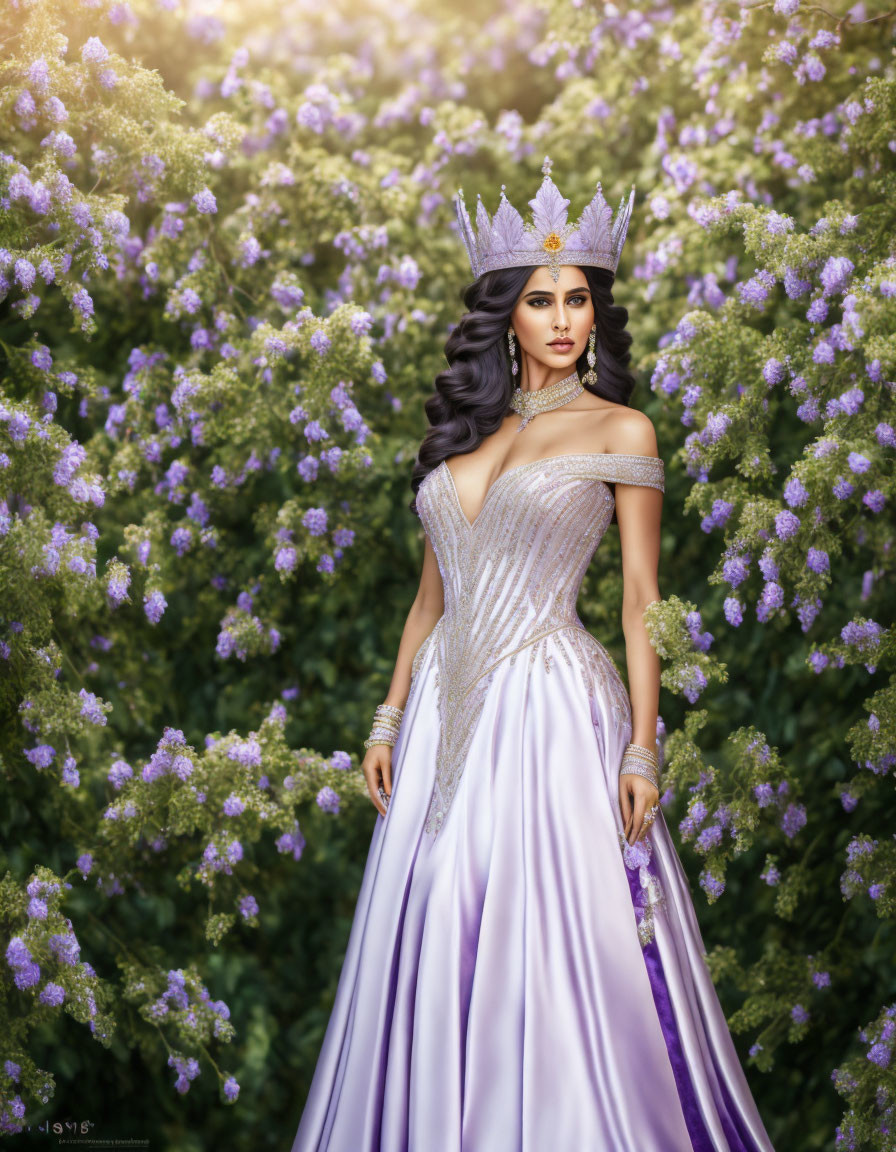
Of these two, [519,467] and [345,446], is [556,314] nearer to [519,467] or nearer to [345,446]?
[519,467]

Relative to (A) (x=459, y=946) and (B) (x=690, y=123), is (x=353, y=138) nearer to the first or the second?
(B) (x=690, y=123)

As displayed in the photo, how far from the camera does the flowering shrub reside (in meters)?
3.86

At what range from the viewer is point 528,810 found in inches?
125

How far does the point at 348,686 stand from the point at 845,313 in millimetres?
2271

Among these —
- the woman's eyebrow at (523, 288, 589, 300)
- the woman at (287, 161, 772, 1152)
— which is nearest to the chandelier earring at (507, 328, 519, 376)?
the woman at (287, 161, 772, 1152)

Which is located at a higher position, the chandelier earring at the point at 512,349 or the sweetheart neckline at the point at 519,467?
the chandelier earring at the point at 512,349

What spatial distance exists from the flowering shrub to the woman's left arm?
0.08 m

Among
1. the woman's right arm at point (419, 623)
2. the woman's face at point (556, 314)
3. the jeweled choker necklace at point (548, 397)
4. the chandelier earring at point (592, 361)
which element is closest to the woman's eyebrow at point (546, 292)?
the woman's face at point (556, 314)

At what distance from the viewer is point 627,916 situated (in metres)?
3.11

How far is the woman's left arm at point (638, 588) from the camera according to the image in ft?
10.7

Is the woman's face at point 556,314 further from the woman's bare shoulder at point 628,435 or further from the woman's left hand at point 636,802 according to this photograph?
the woman's left hand at point 636,802

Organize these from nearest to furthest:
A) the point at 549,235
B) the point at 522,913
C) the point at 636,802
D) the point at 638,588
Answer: the point at 522,913, the point at 636,802, the point at 638,588, the point at 549,235

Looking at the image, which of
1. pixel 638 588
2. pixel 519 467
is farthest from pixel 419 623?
pixel 638 588

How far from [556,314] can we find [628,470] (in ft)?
Result: 1.58
